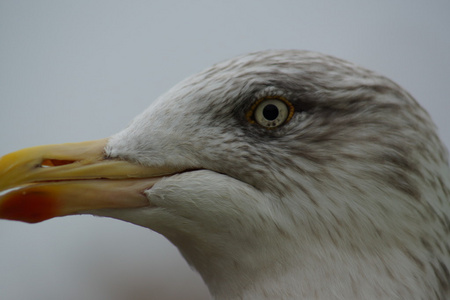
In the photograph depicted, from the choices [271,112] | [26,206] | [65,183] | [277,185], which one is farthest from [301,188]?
[26,206]

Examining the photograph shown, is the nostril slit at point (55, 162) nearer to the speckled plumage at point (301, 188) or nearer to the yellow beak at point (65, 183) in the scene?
the yellow beak at point (65, 183)

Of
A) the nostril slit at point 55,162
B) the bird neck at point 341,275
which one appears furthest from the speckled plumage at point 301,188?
the nostril slit at point 55,162

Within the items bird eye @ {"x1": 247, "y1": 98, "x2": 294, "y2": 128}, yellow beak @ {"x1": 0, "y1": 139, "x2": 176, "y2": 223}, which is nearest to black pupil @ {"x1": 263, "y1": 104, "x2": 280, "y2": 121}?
bird eye @ {"x1": 247, "y1": 98, "x2": 294, "y2": 128}

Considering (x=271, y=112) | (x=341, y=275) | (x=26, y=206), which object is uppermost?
(x=271, y=112)

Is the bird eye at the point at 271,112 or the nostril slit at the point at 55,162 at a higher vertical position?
the bird eye at the point at 271,112

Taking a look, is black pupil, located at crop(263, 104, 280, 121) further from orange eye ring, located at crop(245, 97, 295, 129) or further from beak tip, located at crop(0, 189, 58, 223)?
beak tip, located at crop(0, 189, 58, 223)

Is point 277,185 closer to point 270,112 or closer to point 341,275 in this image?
point 270,112

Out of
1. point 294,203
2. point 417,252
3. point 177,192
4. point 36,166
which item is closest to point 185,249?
point 177,192
